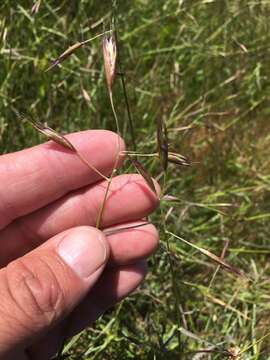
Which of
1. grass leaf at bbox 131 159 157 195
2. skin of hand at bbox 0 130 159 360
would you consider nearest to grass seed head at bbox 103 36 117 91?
grass leaf at bbox 131 159 157 195

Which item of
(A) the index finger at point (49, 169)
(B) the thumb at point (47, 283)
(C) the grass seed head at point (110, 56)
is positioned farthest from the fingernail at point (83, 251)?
(C) the grass seed head at point (110, 56)

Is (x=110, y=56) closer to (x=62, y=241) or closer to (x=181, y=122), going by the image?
(x=62, y=241)

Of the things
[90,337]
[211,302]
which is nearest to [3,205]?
[90,337]

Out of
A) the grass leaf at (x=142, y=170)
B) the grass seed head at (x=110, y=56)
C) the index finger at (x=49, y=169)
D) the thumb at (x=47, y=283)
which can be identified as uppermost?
the grass seed head at (x=110, y=56)

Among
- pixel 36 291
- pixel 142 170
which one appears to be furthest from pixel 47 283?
pixel 142 170

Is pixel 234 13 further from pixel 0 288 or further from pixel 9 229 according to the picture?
pixel 0 288

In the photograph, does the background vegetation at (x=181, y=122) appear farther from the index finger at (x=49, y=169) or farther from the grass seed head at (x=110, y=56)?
the grass seed head at (x=110, y=56)

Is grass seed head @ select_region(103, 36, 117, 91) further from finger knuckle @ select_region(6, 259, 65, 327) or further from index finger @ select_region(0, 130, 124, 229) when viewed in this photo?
finger knuckle @ select_region(6, 259, 65, 327)
